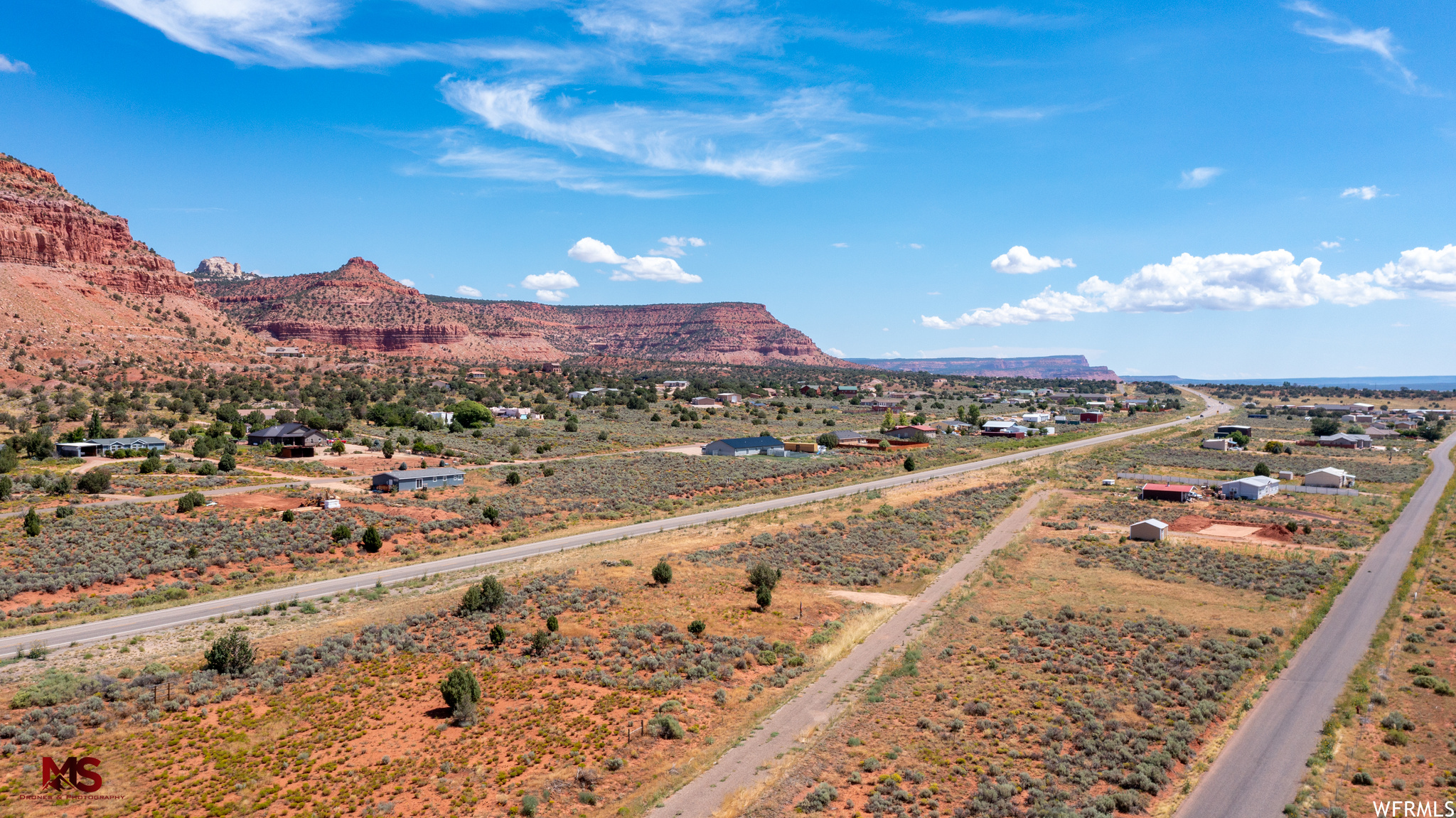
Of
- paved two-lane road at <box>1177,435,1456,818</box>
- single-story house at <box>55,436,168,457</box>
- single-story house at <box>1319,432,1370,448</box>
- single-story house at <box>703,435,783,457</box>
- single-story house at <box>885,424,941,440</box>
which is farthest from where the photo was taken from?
single-story house at <box>885,424,941,440</box>

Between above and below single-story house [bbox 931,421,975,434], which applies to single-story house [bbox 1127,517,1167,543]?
below

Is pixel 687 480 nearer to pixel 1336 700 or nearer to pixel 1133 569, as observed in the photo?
pixel 1133 569

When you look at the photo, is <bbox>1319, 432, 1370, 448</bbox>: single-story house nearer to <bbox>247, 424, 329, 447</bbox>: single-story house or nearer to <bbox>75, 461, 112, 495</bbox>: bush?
<bbox>247, 424, 329, 447</bbox>: single-story house

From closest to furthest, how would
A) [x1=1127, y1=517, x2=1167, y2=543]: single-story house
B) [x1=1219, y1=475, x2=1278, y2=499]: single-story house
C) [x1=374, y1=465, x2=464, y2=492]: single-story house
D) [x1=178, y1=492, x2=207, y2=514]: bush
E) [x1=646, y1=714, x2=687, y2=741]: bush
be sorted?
[x1=646, y1=714, x2=687, y2=741]: bush → [x1=178, y1=492, x2=207, y2=514]: bush → [x1=1127, y1=517, x2=1167, y2=543]: single-story house → [x1=374, y1=465, x2=464, y2=492]: single-story house → [x1=1219, y1=475, x2=1278, y2=499]: single-story house

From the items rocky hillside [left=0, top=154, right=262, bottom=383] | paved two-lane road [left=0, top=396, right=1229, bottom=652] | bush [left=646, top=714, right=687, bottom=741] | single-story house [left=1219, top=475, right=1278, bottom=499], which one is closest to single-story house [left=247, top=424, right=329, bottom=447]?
paved two-lane road [left=0, top=396, right=1229, bottom=652]

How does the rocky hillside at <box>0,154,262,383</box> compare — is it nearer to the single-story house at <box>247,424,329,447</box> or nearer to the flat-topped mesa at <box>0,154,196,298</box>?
the flat-topped mesa at <box>0,154,196,298</box>

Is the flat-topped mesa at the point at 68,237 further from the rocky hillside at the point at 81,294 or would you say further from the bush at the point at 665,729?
the bush at the point at 665,729

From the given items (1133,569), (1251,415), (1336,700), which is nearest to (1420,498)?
(1133,569)

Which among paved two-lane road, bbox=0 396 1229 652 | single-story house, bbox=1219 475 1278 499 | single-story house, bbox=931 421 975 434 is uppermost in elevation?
single-story house, bbox=931 421 975 434

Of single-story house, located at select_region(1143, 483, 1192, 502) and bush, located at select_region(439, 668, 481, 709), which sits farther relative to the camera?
single-story house, located at select_region(1143, 483, 1192, 502)
